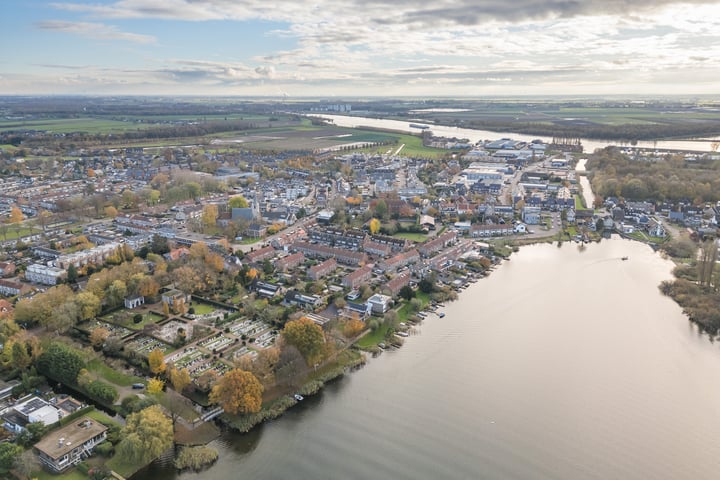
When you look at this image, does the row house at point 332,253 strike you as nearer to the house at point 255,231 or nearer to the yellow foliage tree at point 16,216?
the house at point 255,231

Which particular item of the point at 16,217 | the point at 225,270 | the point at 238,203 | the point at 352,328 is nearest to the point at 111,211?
the point at 16,217

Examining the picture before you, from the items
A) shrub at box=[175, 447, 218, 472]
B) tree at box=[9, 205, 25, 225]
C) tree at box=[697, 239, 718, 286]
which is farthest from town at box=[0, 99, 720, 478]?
tree at box=[697, 239, 718, 286]

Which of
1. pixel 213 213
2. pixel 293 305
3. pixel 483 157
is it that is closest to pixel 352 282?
pixel 293 305

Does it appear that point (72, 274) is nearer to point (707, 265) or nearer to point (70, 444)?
point (70, 444)

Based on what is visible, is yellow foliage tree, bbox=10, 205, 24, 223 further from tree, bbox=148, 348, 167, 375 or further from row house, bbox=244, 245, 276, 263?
tree, bbox=148, 348, 167, 375

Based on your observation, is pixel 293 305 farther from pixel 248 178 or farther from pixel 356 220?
pixel 248 178

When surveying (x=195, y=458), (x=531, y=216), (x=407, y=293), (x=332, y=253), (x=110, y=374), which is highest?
(x=531, y=216)

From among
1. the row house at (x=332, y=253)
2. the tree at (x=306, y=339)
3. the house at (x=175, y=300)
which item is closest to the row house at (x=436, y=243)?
the row house at (x=332, y=253)

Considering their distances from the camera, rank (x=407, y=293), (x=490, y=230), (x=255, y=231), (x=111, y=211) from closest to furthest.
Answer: (x=407, y=293), (x=255, y=231), (x=490, y=230), (x=111, y=211)

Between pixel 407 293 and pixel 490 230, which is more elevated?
pixel 490 230
